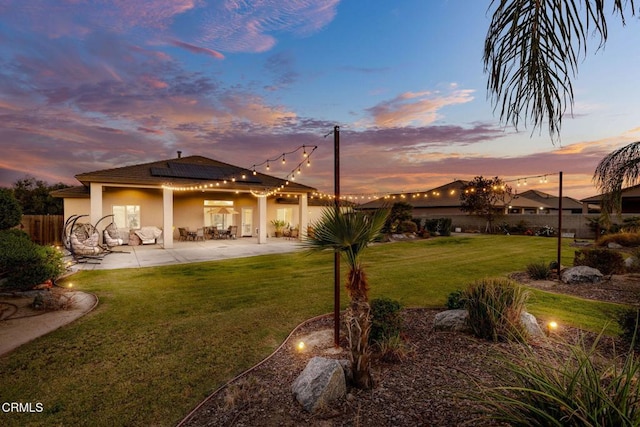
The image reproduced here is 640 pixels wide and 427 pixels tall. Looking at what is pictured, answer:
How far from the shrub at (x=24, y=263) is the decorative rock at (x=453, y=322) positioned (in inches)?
332

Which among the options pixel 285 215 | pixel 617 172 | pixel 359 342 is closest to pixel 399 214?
pixel 285 215

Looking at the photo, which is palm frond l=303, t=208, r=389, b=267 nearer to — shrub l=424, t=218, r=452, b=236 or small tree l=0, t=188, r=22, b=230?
small tree l=0, t=188, r=22, b=230

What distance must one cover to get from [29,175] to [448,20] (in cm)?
3852

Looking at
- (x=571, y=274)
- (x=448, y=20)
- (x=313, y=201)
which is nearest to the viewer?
(x=448, y=20)

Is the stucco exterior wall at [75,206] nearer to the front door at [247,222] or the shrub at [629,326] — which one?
the front door at [247,222]

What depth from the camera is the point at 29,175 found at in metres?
27.9

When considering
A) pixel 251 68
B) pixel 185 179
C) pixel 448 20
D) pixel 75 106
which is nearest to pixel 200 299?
pixel 448 20

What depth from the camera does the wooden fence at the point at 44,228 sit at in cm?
1502

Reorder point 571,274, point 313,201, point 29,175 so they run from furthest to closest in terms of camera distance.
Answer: point 29,175 → point 313,201 → point 571,274

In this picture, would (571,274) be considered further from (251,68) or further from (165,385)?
(251,68)

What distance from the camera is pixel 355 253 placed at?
128 inches

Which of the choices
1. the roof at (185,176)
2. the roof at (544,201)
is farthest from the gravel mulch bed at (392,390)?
the roof at (544,201)

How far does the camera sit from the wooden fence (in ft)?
49.3

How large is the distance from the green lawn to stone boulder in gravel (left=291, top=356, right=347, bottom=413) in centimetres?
107
